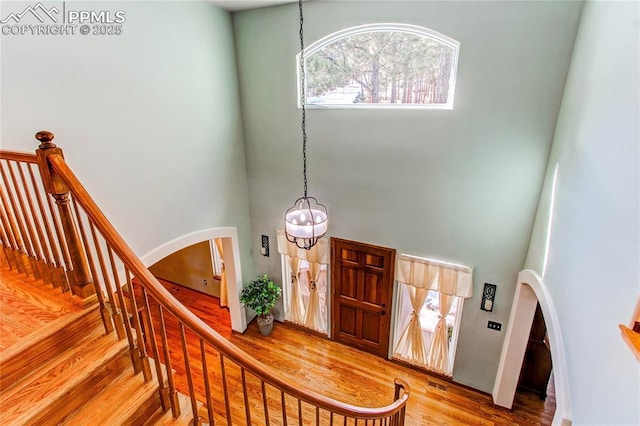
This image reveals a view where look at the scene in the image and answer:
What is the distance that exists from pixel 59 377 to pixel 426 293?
4273mm

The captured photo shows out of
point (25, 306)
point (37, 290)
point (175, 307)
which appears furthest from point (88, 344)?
point (175, 307)

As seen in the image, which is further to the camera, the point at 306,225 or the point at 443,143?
the point at 443,143

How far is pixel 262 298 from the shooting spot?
5816 millimetres

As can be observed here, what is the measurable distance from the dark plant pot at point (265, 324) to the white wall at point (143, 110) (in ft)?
6.57

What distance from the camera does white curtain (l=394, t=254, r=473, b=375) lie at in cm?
453

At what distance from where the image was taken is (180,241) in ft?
14.8

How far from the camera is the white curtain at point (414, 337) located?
494 cm

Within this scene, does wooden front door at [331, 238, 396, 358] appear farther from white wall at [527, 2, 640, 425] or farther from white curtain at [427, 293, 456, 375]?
white wall at [527, 2, 640, 425]

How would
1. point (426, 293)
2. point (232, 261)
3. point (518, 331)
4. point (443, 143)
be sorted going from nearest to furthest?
point (443, 143)
point (518, 331)
point (426, 293)
point (232, 261)

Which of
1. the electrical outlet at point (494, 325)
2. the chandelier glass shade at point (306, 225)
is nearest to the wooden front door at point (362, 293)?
the electrical outlet at point (494, 325)

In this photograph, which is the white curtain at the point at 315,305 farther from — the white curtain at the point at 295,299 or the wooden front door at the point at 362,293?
the wooden front door at the point at 362,293

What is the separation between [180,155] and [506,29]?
405cm

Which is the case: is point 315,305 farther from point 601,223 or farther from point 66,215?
point 601,223

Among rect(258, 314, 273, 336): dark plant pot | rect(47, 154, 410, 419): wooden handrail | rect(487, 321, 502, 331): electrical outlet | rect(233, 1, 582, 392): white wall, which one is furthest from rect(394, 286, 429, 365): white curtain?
rect(47, 154, 410, 419): wooden handrail
